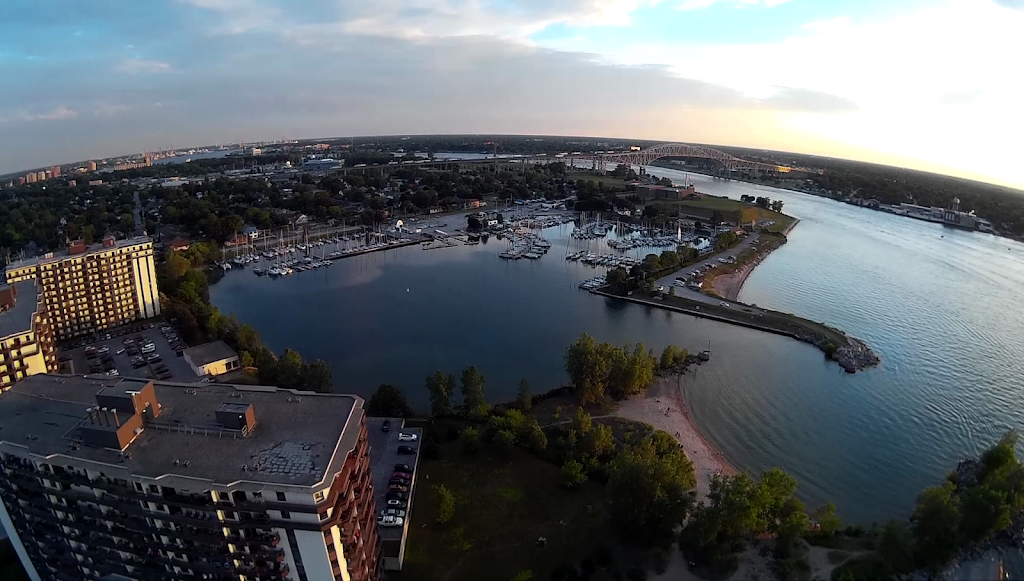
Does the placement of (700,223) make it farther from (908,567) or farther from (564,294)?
(908,567)

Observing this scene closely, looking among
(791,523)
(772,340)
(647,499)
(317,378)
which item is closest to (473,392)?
(317,378)

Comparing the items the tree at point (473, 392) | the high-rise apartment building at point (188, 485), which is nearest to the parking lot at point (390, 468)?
the high-rise apartment building at point (188, 485)

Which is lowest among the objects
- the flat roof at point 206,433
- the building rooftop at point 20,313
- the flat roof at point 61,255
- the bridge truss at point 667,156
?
the building rooftop at point 20,313

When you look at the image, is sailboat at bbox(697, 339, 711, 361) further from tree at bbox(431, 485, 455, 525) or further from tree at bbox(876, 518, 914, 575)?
tree at bbox(431, 485, 455, 525)

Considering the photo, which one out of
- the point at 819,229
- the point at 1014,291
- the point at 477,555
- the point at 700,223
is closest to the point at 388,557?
the point at 477,555

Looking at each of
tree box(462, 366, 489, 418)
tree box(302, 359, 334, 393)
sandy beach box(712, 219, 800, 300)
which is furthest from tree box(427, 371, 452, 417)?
sandy beach box(712, 219, 800, 300)

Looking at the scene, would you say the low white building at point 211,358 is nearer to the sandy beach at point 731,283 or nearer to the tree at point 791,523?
the tree at point 791,523
